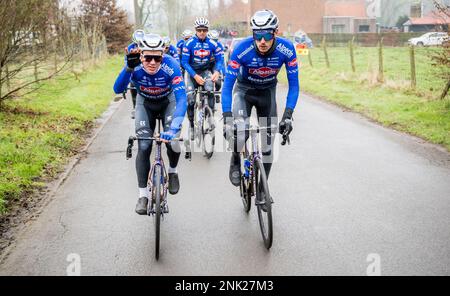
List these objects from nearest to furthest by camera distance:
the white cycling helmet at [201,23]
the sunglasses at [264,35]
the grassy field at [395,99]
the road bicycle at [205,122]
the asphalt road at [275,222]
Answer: the asphalt road at [275,222] < the sunglasses at [264,35] < the road bicycle at [205,122] < the white cycling helmet at [201,23] < the grassy field at [395,99]

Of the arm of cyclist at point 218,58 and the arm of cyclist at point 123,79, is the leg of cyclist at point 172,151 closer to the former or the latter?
the arm of cyclist at point 123,79

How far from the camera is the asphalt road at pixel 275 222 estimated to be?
4.72 meters

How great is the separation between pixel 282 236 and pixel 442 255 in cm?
154

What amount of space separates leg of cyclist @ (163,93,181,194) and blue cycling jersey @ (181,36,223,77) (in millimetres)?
4041

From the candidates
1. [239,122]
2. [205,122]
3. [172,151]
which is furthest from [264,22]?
[205,122]

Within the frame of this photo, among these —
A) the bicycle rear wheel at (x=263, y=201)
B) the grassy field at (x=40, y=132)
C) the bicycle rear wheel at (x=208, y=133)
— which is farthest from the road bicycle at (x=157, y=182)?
the bicycle rear wheel at (x=208, y=133)

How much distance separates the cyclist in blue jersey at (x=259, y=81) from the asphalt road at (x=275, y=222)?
2.87 ft

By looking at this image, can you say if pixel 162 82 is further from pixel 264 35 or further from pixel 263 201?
pixel 263 201

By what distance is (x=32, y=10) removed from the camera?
12195mm

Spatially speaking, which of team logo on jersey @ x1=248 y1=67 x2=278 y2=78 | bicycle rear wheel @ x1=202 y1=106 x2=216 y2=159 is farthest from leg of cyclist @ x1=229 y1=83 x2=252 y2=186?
bicycle rear wheel @ x1=202 y1=106 x2=216 y2=159

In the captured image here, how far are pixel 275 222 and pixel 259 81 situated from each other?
163cm

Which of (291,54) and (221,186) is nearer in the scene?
(291,54)

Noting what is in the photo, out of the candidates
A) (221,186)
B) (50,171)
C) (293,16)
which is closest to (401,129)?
(221,186)
